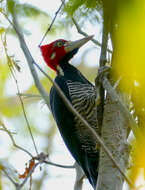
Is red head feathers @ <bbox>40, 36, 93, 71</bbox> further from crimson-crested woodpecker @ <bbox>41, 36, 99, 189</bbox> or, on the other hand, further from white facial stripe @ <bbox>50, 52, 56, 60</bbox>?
crimson-crested woodpecker @ <bbox>41, 36, 99, 189</bbox>

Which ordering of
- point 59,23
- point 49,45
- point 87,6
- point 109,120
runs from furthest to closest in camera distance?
point 49,45
point 59,23
point 109,120
point 87,6

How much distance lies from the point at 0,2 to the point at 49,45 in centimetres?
252

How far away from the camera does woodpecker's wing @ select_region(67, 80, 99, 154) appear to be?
4082 millimetres

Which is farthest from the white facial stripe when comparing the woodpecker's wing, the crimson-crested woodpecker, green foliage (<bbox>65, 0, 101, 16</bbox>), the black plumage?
green foliage (<bbox>65, 0, 101, 16</bbox>)

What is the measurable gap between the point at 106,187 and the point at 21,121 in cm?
575

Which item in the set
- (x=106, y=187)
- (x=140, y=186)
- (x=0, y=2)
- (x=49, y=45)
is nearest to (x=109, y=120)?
(x=106, y=187)

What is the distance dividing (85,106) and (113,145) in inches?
72.5

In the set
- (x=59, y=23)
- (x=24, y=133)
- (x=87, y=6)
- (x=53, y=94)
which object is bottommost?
(x=24, y=133)

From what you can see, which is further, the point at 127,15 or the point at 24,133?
the point at 24,133

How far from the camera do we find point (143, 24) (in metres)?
1.26

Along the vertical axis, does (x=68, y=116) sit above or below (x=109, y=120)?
below

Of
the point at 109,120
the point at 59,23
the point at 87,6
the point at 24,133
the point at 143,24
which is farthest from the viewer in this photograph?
the point at 24,133

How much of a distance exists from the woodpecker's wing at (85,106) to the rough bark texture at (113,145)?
1649mm

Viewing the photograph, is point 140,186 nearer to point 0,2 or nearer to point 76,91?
point 0,2
